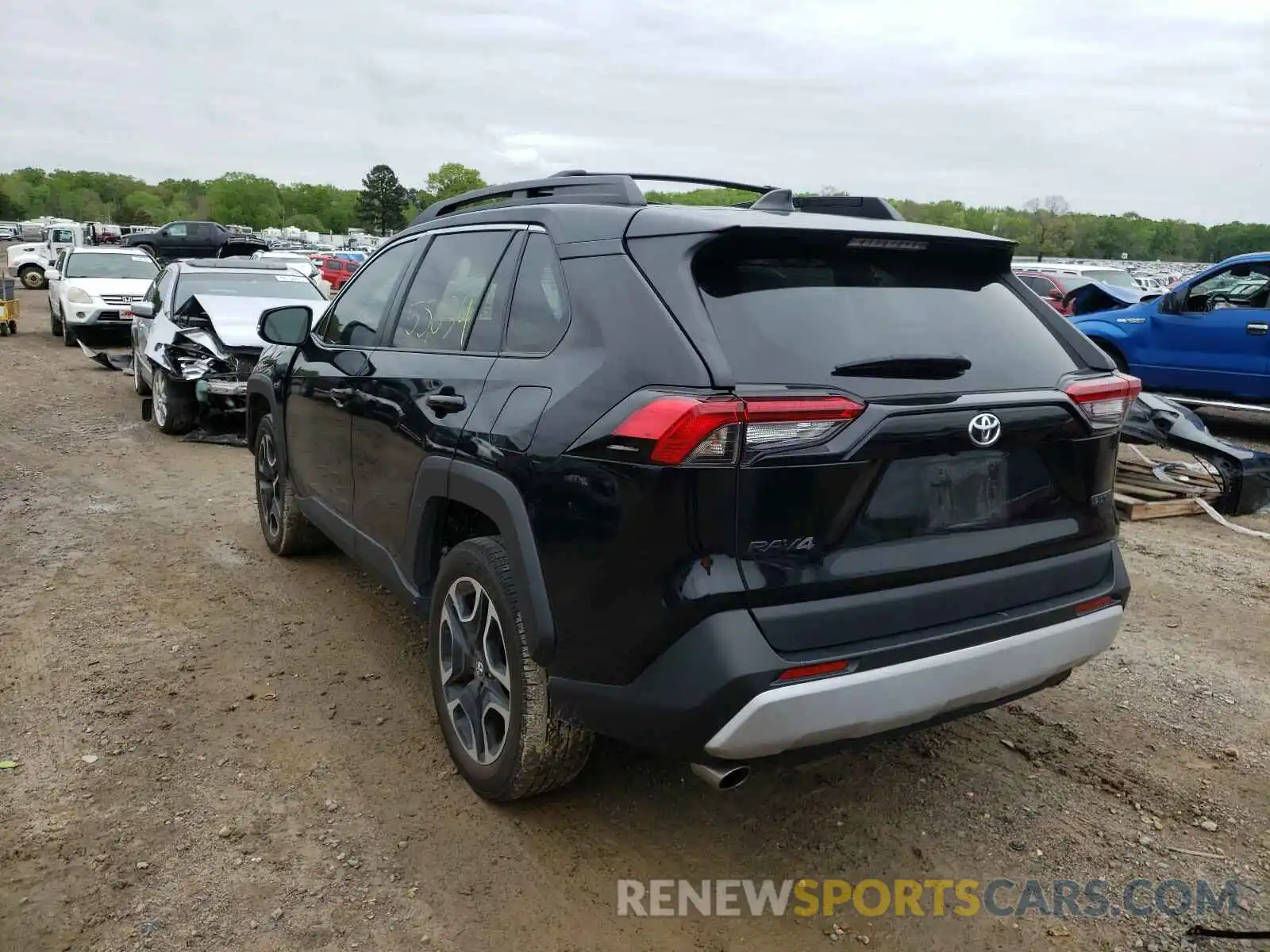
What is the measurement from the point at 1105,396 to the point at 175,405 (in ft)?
27.2

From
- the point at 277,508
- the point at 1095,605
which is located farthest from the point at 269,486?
the point at 1095,605

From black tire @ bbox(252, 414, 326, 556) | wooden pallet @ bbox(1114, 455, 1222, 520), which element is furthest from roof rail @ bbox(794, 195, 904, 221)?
wooden pallet @ bbox(1114, 455, 1222, 520)

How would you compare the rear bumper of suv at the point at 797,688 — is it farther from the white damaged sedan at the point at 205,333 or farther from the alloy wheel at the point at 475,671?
the white damaged sedan at the point at 205,333

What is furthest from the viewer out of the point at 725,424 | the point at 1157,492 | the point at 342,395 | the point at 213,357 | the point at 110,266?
the point at 110,266

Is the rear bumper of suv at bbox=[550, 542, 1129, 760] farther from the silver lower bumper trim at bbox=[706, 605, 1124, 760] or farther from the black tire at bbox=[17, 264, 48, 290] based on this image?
the black tire at bbox=[17, 264, 48, 290]

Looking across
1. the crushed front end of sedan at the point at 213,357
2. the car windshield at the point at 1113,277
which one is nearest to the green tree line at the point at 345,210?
the car windshield at the point at 1113,277

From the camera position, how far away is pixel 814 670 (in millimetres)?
2314

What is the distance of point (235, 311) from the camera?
9359mm

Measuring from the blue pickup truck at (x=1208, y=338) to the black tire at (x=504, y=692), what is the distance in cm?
893

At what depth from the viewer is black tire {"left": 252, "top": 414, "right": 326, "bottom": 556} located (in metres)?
5.22

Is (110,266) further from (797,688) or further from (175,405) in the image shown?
(797,688)

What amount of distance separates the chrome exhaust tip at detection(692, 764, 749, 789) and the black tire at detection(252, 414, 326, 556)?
10.5 ft

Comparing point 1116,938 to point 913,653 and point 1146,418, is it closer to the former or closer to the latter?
point 913,653

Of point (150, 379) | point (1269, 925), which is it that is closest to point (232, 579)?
point (1269, 925)
